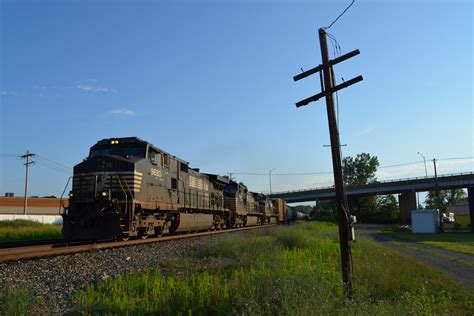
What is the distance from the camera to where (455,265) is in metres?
12.2

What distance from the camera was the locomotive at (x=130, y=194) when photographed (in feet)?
45.7

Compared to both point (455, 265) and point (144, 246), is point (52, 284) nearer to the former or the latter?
point (144, 246)

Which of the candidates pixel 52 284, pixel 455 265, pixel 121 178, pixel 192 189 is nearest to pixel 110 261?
pixel 52 284

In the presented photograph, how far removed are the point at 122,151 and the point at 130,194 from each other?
2671 millimetres

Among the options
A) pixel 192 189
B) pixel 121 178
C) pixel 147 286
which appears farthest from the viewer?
pixel 192 189

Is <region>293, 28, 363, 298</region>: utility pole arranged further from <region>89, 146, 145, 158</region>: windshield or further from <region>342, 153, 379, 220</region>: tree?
<region>342, 153, 379, 220</region>: tree

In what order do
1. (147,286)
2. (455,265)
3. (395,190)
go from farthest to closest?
(395,190)
(455,265)
(147,286)

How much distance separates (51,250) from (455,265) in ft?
36.8

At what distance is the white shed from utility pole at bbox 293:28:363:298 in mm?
29026

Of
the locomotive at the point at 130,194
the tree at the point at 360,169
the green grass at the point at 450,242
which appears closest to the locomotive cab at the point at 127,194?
the locomotive at the point at 130,194

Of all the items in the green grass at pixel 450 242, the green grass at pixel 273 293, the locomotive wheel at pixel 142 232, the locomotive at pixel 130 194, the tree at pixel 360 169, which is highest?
the tree at pixel 360 169

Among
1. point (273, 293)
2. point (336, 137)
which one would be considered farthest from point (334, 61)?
point (273, 293)

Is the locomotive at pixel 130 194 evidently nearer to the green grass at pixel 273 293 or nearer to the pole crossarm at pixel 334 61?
the green grass at pixel 273 293

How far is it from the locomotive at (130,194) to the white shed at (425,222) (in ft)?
63.4
